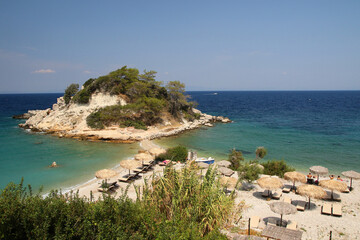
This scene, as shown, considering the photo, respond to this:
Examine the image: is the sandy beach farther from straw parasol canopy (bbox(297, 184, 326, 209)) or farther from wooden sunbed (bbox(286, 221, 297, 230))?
straw parasol canopy (bbox(297, 184, 326, 209))

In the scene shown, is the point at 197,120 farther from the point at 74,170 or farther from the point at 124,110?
the point at 74,170

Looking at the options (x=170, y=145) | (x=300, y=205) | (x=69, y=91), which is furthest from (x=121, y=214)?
(x=69, y=91)

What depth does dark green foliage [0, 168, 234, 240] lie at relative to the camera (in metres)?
7.23

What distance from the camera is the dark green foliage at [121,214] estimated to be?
7.23 meters

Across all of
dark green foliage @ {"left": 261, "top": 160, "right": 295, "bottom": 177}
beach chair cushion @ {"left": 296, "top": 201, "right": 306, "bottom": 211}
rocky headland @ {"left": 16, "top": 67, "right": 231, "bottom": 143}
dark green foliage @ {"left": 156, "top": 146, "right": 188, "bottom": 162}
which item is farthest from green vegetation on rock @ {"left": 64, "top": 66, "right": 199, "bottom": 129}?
beach chair cushion @ {"left": 296, "top": 201, "right": 306, "bottom": 211}

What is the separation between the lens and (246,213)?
45.8 feet

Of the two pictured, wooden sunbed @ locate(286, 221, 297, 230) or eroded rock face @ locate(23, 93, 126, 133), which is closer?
wooden sunbed @ locate(286, 221, 297, 230)

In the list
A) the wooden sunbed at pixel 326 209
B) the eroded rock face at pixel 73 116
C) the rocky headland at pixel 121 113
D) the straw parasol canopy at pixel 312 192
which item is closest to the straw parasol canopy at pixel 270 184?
the straw parasol canopy at pixel 312 192

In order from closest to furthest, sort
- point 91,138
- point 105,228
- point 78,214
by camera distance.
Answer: point 105,228 → point 78,214 → point 91,138

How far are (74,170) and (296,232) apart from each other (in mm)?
18596

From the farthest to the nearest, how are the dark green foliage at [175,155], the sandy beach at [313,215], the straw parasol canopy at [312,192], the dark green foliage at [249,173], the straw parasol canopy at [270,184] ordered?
1. the dark green foliage at [175,155]
2. the dark green foliage at [249,173]
3. the straw parasol canopy at [270,184]
4. the straw parasol canopy at [312,192]
5. the sandy beach at [313,215]

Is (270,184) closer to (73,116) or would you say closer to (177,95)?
(73,116)

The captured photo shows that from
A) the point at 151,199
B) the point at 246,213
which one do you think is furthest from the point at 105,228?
the point at 246,213

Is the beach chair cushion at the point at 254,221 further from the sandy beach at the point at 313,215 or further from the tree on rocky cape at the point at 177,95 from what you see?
the tree on rocky cape at the point at 177,95
